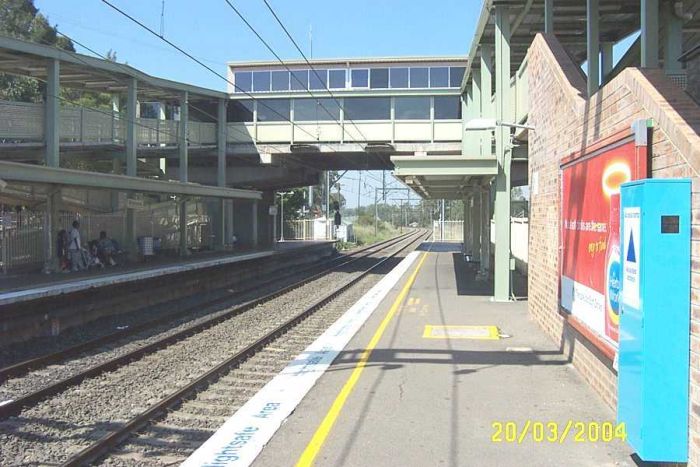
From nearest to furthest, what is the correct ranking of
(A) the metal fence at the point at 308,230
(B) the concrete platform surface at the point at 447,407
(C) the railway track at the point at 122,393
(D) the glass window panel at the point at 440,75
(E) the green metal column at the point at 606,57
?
(B) the concrete platform surface at the point at 447,407 < (C) the railway track at the point at 122,393 < (E) the green metal column at the point at 606,57 < (D) the glass window panel at the point at 440,75 < (A) the metal fence at the point at 308,230

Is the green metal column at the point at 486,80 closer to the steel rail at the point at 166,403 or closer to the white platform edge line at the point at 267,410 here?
the steel rail at the point at 166,403

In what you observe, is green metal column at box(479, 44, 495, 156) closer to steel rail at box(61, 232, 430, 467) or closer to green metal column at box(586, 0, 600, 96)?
green metal column at box(586, 0, 600, 96)

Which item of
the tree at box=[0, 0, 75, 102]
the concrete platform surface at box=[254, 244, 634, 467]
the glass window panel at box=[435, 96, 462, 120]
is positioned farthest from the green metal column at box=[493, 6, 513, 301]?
the tree at box=[0, 0, 75, 102]

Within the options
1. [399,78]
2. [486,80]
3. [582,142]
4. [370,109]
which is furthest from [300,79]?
[582,142]

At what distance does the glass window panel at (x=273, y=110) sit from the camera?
3084 cm

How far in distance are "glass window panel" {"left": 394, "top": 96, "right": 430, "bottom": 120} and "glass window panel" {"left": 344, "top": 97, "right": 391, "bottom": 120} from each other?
0.44m

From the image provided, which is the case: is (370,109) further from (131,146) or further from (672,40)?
(672,40)

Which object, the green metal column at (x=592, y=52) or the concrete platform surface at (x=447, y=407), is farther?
the green metal column at (x=592, y=52)

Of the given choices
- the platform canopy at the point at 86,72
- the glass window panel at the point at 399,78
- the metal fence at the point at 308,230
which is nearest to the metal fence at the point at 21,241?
the platform canopy at the point at 86,72

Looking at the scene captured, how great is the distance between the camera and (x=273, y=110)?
30.9 m

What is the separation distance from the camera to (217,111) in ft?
103

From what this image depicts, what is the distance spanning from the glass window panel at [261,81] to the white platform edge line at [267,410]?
26.1 m

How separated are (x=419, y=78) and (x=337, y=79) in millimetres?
4440

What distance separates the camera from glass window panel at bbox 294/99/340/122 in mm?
30547
